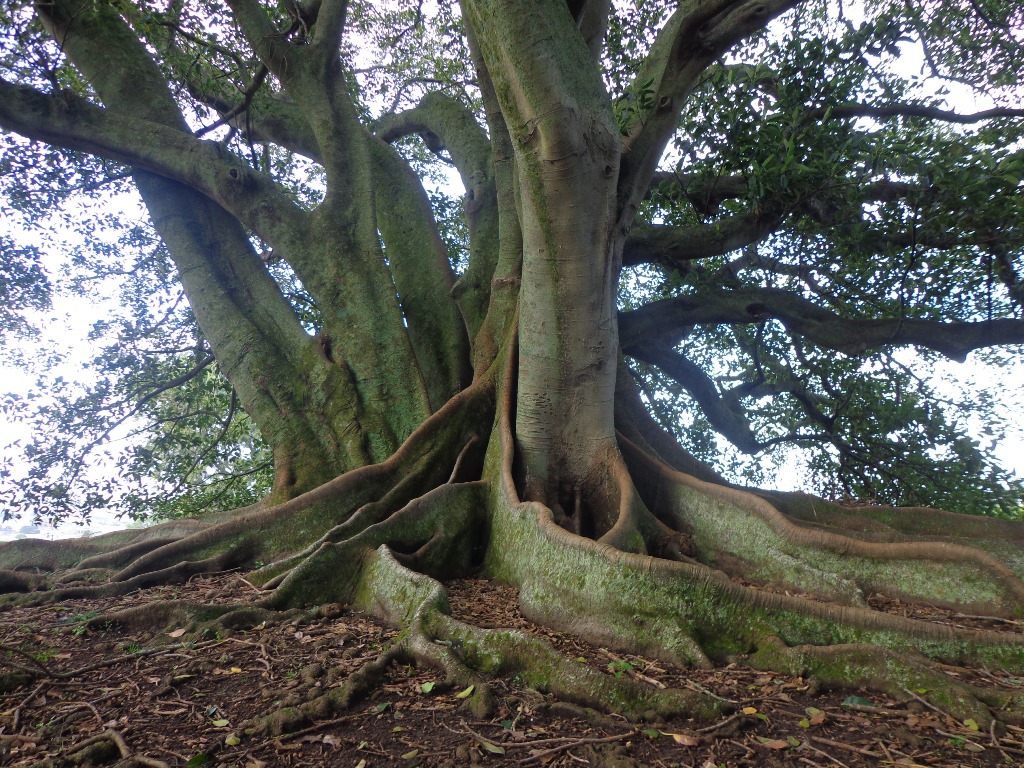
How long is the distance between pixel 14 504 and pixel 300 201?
614 cm

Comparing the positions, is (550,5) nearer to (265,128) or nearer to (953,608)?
(953,608)

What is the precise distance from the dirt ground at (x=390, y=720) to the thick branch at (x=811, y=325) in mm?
4613

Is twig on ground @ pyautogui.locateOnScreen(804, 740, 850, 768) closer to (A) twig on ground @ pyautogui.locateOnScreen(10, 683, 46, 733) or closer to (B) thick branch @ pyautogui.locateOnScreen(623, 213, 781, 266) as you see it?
(A) twig on ground @ pyautogui.locateOnScreen(10, 683, 46, 733)

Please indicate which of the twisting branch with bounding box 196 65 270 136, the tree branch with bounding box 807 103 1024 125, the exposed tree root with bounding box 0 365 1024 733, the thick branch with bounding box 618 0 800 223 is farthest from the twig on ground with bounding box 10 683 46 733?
the tree branch with bounding box 807 103 1024 125

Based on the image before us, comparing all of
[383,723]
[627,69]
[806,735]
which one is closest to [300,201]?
[627,69]

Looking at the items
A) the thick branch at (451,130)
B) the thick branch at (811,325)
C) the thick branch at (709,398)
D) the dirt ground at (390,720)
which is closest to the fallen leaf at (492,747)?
the dirt ground at (390,720)

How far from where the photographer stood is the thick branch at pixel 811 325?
6772 mm

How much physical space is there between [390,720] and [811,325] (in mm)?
6510

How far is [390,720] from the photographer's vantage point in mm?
2891

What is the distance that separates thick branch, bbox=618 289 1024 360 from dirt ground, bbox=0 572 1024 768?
4.61 m

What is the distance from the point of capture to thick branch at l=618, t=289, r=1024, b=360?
677 cm

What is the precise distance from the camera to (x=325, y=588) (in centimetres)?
462

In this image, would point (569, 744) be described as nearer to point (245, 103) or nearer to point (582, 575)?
point (582, 575)

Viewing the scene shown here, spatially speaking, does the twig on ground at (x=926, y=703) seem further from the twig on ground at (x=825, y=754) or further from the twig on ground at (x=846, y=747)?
the twig on ground at (x=825, y=754)
